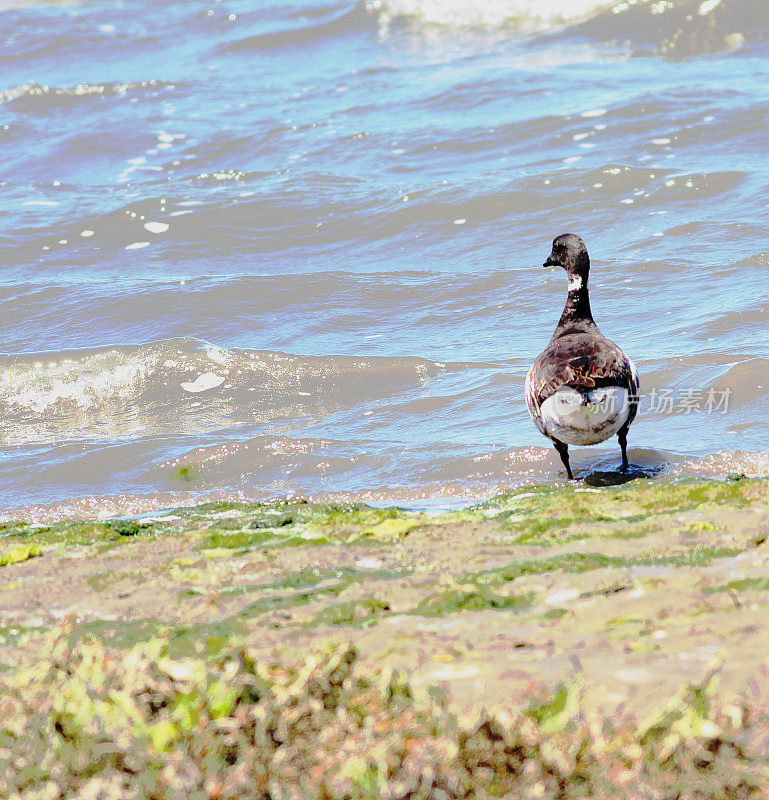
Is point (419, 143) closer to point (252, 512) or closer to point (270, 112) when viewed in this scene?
point (270, 112)

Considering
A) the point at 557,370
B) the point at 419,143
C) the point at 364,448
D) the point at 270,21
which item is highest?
the point at 270,21

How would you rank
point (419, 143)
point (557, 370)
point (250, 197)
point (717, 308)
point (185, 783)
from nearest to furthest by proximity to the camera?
1. point (185, 783)
2. point (557, 370)
3. point (717, 308)
4. point (250, 197)
5. point (419, 143)

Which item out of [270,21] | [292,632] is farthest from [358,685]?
[270,21]

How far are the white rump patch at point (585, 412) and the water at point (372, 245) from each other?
54 centimetres

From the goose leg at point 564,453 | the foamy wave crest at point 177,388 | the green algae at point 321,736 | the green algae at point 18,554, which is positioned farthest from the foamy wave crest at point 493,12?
the green algae at point 321,736

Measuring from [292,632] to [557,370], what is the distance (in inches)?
142

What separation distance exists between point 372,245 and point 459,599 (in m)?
9.30

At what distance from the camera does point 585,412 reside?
19.3 feet

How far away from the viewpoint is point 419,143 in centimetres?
1441

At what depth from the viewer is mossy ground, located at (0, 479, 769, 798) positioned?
2371mm

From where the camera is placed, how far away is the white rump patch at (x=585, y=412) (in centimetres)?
585

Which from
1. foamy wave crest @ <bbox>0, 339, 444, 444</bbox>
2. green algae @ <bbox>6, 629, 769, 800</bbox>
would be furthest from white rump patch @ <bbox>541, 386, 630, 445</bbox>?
green algae @ <bbox>6, 629, 769, 800</bbox>

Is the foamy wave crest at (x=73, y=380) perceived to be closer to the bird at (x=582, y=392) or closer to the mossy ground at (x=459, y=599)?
the bird at (x=582, y=392)

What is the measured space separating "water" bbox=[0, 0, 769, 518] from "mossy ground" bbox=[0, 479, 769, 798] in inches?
87.4
